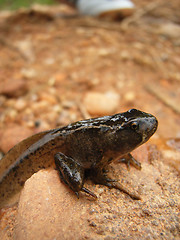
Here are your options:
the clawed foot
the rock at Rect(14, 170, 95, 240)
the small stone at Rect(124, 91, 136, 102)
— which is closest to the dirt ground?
the small stone at Rect(124, 91, 136, 102)

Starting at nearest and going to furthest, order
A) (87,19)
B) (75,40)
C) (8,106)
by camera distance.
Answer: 1. (8,106)
2. (75,40)
3. (87,19)

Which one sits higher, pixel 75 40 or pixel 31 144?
pixel 31 144

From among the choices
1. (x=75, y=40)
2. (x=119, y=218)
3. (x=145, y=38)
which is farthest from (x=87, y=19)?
(x=119, y=218)

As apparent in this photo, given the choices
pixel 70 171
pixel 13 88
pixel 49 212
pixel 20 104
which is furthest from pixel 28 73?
pixel 49 212

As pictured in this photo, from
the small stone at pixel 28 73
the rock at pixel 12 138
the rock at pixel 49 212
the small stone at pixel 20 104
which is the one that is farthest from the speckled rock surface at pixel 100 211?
the small stone at pixel 28 73

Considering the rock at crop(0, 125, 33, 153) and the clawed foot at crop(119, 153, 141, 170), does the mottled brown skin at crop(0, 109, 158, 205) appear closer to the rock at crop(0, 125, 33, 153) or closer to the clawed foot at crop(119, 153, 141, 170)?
the clawed foot at crop(119, 153, 141, 170)

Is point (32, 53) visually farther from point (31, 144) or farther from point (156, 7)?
point (156, 7)
